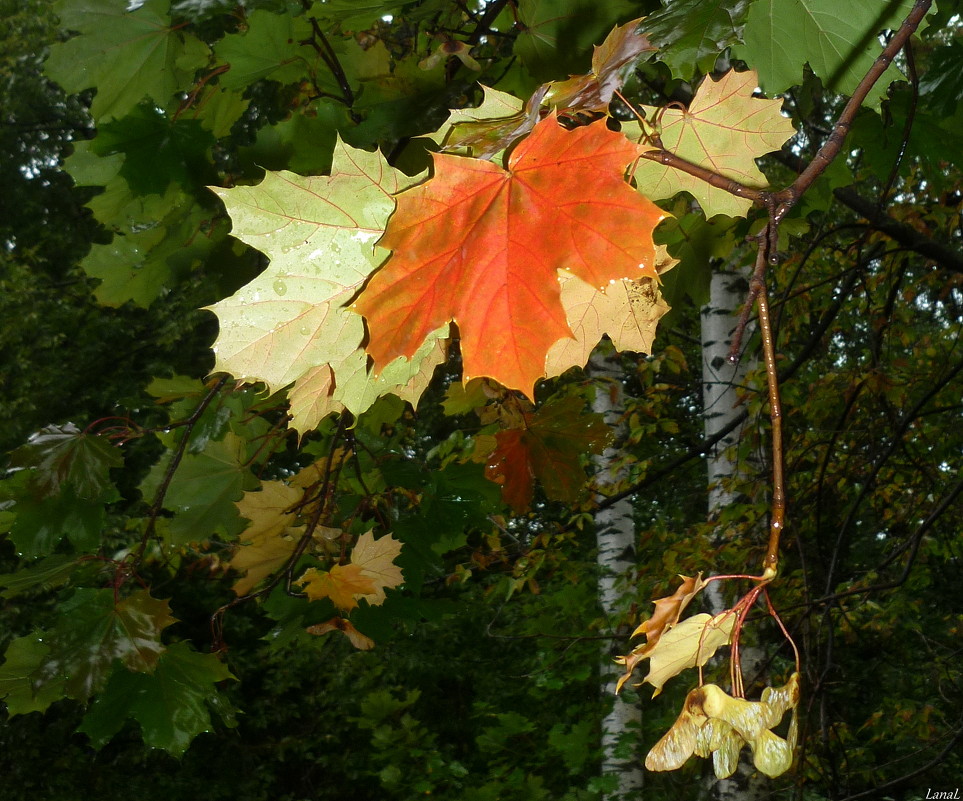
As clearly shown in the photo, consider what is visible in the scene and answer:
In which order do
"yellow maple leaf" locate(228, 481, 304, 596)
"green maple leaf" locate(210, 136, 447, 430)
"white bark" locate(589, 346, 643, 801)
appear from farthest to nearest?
"white bark" locate(589, 346, 643, 801) → "yellow maple leaf" locate(228, 481, 304, 596) → "green maple leaf" locate(210, 136, 447, 430)

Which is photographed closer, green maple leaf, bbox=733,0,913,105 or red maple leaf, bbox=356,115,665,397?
red maple leaf, bbox=356,115,665,397

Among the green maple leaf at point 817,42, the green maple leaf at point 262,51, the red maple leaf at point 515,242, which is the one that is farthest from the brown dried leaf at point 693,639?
the green maple leaf at point 262,51

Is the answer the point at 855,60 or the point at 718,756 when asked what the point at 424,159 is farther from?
the point at 718,756

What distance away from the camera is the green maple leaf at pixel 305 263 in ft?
2.59

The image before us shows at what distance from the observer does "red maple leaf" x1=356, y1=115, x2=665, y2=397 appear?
643 millimetres

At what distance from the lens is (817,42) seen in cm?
110

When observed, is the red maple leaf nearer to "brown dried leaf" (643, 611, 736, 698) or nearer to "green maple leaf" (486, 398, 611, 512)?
"brown dried leaf" (643, 611, 736, 698)

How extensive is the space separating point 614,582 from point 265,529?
9.19 ft

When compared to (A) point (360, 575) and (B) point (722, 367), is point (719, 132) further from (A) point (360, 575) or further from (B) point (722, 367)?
(B) point (722, 367)

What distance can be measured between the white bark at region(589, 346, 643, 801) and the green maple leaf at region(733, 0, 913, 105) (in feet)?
9.19

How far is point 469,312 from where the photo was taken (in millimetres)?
668

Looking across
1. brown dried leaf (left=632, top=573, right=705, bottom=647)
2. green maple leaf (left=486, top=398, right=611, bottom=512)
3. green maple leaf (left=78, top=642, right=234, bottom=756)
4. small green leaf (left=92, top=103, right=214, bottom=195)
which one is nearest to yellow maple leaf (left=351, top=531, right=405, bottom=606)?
green maple leaf (left=78, top=642, right=234, bottom=756)

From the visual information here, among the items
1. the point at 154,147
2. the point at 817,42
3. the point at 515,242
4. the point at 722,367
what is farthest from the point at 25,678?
the point at 722,367

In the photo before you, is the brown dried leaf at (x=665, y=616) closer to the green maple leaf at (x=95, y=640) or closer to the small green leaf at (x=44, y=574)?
the green maple leaf at (x=95, y=640)
